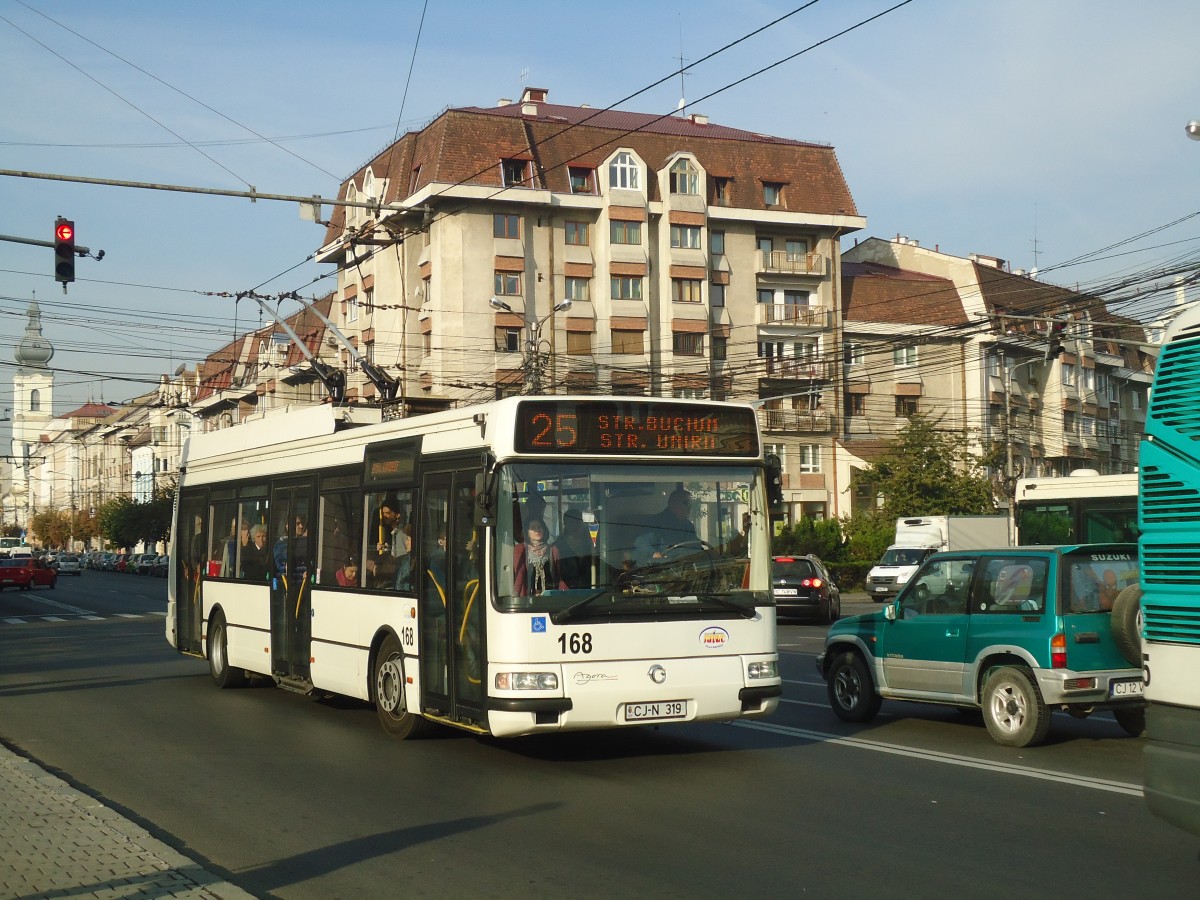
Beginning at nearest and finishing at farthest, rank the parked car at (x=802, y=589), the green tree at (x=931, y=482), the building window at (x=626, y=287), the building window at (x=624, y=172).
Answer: the parked car at (x=802, y=589) < the green tree at (x=931, y=482) < the building window at (x=626, y=287) < the building window at (x=624, y=172)

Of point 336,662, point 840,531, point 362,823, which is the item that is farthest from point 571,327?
point 362,823

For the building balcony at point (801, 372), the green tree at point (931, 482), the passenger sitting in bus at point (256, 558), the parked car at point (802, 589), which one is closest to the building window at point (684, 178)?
the building balcony at point (801, 372)

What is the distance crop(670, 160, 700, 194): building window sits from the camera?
63156mm

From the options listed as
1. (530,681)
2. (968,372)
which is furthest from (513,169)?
(530,681)

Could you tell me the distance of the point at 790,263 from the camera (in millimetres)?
66188

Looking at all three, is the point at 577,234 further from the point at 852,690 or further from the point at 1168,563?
the point at 1168,563

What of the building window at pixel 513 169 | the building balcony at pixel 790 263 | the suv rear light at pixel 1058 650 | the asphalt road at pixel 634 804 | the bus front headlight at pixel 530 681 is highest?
the building window at pixel 513 169

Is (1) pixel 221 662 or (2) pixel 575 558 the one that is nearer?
(2) pixel 575 558

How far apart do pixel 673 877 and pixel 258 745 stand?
6.16 metres

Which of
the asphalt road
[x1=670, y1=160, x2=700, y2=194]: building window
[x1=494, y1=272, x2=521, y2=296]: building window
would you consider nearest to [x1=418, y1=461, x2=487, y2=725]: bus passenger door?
the asphalt road

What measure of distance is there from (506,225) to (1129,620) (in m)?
51.2

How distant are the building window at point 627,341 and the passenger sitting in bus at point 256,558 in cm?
4462

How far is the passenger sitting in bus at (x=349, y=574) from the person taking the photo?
1313 cm

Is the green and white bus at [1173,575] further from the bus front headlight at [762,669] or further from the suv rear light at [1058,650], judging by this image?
the suv rear light at [1058,650]
